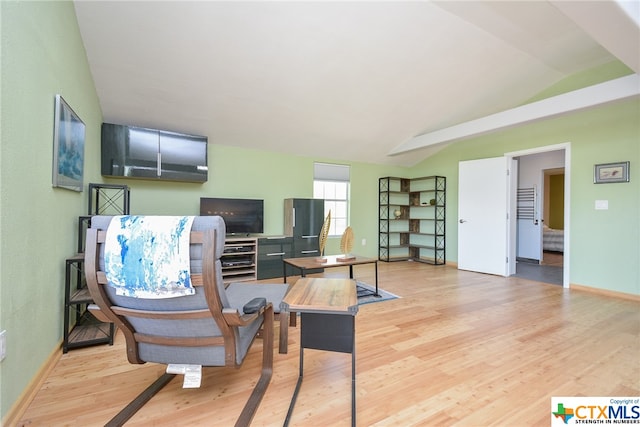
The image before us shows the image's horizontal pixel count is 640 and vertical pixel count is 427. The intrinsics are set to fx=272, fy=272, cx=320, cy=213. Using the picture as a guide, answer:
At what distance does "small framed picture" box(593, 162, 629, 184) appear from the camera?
355 centimetres

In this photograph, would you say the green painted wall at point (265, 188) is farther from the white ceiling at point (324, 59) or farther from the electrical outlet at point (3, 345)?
the electrical outlet at point (3, 345)

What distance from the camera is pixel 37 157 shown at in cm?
161

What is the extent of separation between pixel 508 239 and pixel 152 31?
5667mm

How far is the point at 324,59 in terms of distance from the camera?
3.13 metres

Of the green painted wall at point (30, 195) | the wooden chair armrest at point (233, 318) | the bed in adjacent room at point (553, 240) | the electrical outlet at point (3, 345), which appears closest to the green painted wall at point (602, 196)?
the bed in adjacent room at point (553, 240)

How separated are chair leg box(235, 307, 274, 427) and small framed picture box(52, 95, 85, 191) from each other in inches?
67.0

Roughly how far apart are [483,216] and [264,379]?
4.78 m

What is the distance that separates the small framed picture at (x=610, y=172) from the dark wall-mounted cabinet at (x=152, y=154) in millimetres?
5565

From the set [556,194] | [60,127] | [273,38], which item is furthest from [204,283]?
[556,194]

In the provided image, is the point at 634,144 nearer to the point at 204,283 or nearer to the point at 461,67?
the point at 461,67

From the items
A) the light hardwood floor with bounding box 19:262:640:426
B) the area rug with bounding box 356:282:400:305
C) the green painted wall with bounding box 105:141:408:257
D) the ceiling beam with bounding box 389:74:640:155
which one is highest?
the ceiling beam with bounding box 389:74:640:155

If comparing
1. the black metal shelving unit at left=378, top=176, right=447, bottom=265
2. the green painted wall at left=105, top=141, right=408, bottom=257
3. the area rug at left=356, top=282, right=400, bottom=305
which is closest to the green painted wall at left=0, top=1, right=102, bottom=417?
the green painted wall at left=105, top=141, right=408, bottom=257

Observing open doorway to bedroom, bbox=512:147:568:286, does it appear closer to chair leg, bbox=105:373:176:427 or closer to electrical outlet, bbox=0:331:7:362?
chair leg, bbox=105:373:176:427

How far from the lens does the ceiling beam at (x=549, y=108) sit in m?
2.94
